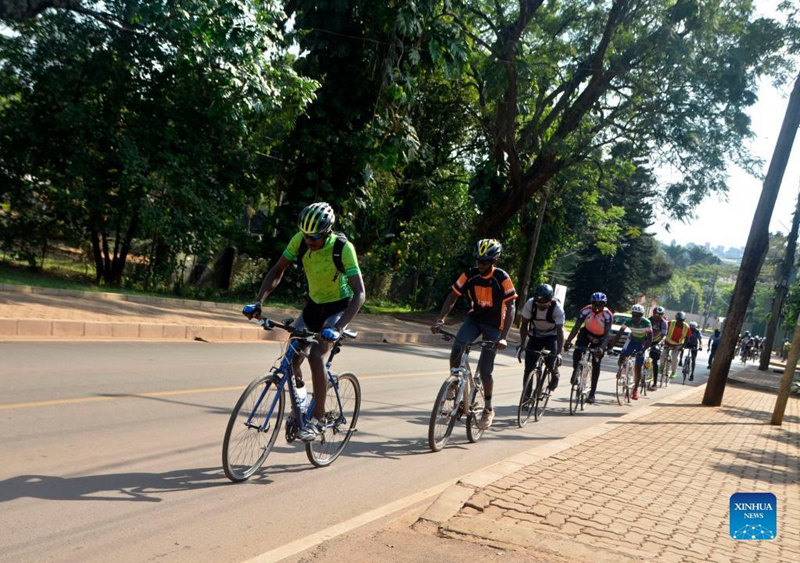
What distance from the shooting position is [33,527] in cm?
412

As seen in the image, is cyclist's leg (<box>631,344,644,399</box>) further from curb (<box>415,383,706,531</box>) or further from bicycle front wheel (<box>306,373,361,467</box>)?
bicycle front wheel (<box>306,373,361,467</box>)

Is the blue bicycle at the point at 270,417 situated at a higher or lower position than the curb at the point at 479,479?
higher

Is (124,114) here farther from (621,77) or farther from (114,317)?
(621,77)

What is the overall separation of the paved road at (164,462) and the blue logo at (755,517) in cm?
264

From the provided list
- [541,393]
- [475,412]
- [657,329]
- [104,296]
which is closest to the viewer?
[475,412]

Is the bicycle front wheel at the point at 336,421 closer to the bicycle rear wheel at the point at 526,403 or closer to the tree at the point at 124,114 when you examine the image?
the bicycle rear wheel at the point at 526,403

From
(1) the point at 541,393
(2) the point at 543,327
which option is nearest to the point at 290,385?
A: (2) the point at 543,327

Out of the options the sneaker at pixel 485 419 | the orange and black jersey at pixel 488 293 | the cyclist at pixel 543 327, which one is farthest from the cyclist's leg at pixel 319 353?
the cyclist at pixel 543 327

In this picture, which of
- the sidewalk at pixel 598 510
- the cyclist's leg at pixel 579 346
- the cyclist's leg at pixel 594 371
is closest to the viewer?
the sidewalk at pixel 598 510

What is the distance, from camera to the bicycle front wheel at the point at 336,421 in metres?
6.21

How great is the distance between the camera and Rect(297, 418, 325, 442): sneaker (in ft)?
19.2

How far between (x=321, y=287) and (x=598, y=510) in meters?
2.72

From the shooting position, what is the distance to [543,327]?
34.0 feet

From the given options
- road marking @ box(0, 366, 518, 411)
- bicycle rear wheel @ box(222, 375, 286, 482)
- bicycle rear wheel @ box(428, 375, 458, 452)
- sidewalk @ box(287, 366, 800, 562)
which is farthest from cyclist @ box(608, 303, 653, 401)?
bicycle rear wheel @ box(222, 375, 286, 482)
